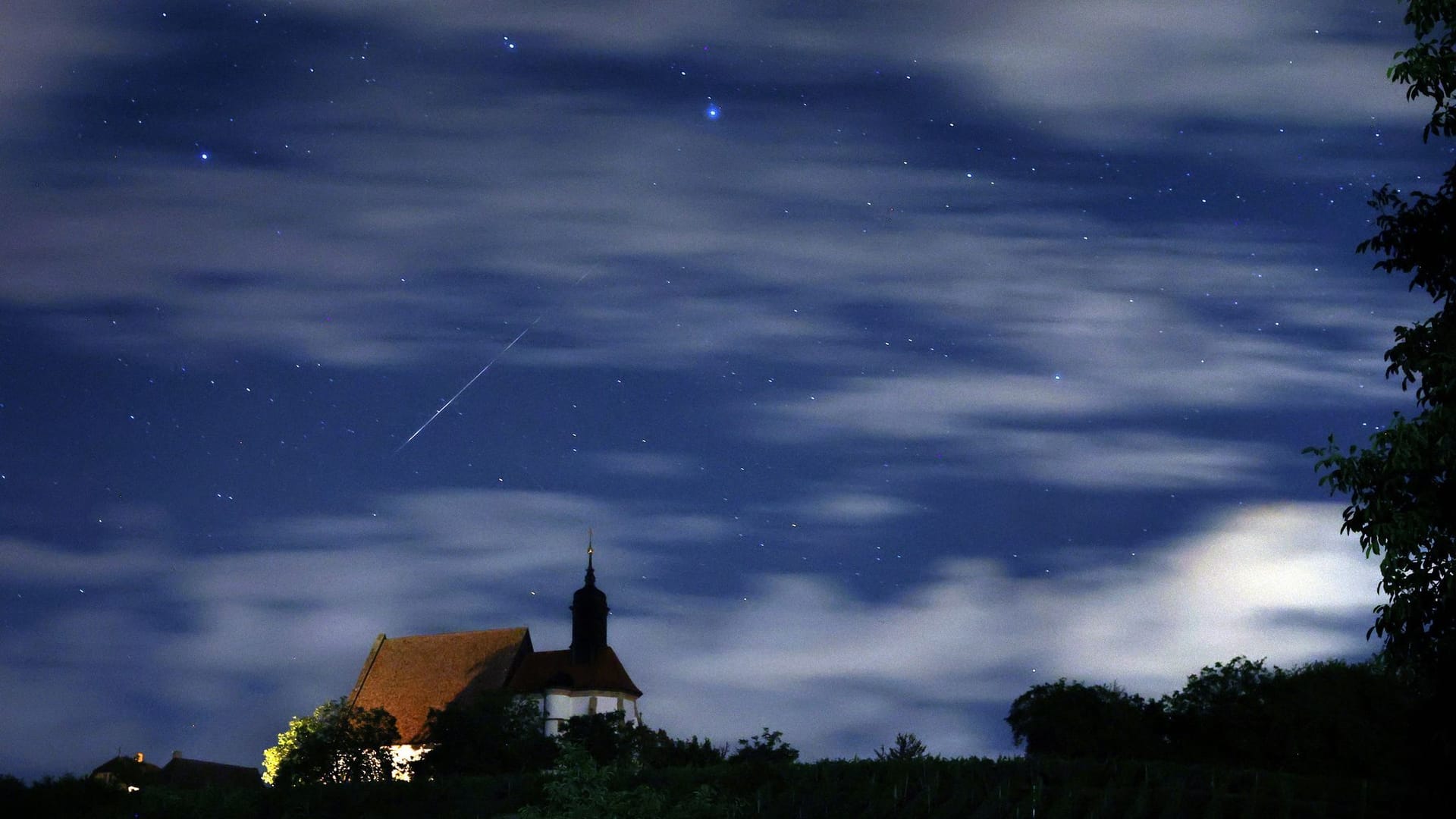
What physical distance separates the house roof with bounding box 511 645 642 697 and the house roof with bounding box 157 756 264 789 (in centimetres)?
3329

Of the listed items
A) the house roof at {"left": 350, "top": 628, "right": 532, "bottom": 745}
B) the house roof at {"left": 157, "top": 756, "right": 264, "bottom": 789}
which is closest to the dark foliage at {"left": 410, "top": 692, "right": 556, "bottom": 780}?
the house roof at {"left": 350, "top": 628, "right": 532, "bottom": 745}

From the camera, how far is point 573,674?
442 feet

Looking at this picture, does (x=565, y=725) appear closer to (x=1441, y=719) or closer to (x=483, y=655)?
(x=483, y=655)

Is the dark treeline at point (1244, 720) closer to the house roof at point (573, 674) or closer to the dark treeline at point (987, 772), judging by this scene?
the dark treeline at point (987, 772)

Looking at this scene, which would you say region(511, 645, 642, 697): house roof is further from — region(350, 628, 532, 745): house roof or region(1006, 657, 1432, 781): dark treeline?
region(1006, 657, 1432, 781): dark treeline

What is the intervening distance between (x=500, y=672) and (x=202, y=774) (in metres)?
40.6

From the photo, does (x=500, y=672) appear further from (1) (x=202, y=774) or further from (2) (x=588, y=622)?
(1) (x=202, y=774)

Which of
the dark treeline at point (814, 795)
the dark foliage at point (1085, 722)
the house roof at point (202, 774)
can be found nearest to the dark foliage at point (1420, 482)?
the dark treeline at point (814, 795)

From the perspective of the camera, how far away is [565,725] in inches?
4525

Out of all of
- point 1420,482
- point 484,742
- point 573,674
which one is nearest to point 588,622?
point 573,674

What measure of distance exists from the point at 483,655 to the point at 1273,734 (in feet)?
249

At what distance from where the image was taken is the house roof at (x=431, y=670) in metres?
139

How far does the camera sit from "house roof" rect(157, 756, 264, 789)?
153m

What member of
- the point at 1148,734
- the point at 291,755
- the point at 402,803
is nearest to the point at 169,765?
the point at 291,755
